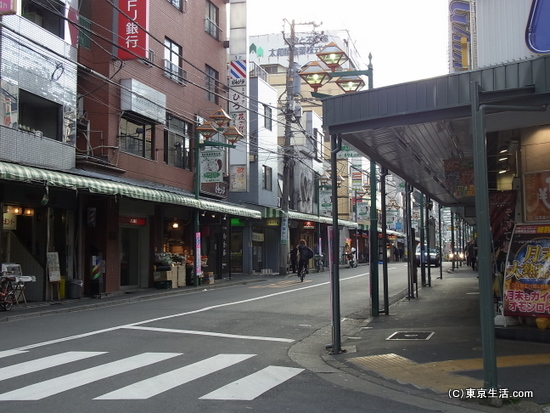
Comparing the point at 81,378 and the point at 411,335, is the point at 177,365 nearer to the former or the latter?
the point at 81,378

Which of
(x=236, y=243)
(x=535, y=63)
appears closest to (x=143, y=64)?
(x=236, y=243)

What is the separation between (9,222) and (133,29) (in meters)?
8.23

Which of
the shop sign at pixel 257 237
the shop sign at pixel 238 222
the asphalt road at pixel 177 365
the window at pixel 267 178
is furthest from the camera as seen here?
the window at pixel 267 178

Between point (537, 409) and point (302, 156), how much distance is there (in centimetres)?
3807

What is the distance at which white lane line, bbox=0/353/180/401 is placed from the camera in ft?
21.2

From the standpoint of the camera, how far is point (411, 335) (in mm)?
10461

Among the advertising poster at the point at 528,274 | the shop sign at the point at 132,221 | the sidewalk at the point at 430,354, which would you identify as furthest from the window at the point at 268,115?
the advertising poster at the point at 528,274

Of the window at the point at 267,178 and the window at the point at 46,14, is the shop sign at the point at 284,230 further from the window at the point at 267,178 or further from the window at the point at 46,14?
the window at the point at 46,14

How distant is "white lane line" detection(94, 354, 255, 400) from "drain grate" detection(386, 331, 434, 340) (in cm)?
294

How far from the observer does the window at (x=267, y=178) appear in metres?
36.4

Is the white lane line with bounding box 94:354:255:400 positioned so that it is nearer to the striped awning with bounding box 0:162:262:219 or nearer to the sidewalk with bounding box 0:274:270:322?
the sidewalk with bounding box 0:274:270:322

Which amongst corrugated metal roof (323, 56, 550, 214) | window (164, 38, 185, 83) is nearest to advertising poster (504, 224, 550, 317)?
corrugated metal roof (323, 56, 550, 214)

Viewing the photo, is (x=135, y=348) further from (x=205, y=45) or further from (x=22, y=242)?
(x=205, y=45)

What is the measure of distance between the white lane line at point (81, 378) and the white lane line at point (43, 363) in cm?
66
